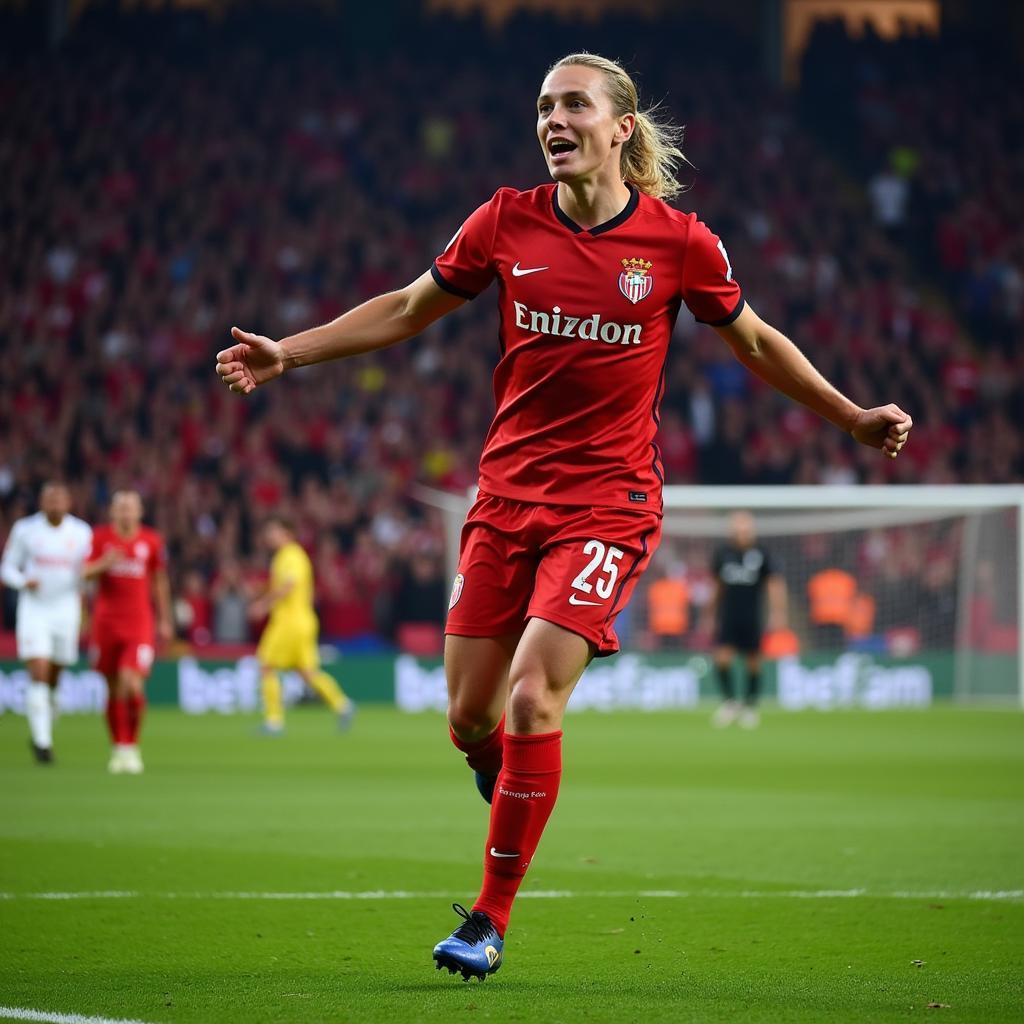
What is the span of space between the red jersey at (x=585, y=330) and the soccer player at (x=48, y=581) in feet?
35.3

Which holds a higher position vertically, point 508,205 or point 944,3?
point 944,3

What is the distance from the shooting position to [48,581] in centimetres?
1627

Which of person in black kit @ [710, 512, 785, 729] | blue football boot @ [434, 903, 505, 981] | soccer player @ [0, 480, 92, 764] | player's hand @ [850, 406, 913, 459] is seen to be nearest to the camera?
blue football boot @ [434, 903, 505, 981]

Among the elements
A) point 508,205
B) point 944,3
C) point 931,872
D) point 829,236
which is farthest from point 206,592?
point 944,3

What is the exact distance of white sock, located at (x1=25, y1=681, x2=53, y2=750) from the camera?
15.6m

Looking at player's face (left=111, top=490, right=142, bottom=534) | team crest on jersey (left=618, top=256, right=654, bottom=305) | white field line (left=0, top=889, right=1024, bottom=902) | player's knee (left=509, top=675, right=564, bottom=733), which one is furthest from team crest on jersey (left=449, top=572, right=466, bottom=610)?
player's face (left=111, top=490, right=142, bottom=534)

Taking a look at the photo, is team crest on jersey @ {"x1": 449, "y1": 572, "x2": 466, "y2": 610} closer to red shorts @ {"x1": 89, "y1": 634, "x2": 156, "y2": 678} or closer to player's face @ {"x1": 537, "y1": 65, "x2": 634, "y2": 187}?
player's face @ {"x1": 537, "y1": 65, "x2": 634, "y2": 187}

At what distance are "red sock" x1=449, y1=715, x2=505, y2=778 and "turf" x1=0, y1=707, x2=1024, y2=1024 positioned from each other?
2.03ft

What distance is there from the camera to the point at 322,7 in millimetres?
35844

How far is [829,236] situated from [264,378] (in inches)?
1095

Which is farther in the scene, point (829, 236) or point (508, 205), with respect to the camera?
point (829, 236)

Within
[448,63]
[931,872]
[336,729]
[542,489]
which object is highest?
[448,63]

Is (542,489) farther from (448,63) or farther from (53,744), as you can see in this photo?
(448,63)

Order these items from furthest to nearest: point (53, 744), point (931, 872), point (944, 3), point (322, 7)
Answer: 1. point (944, 3)
2. point (322, 7)
3. point (53, 744)
4. point (931, 872)
